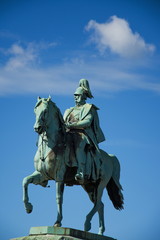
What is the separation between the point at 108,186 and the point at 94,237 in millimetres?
2544

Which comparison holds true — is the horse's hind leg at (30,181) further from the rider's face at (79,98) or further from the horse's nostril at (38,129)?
the rider's face at (79,98)

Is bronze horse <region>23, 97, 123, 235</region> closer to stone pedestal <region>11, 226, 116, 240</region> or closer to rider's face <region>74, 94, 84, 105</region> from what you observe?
stone pedestal <region>11, 226, 116, 240</region>

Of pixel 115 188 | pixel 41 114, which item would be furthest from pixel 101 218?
pixel 41 114

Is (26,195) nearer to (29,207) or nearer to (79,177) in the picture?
(29,207)

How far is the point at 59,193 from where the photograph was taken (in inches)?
1005

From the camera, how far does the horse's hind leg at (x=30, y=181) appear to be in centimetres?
2512

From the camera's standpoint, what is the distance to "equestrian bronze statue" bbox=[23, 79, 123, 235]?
2545cm

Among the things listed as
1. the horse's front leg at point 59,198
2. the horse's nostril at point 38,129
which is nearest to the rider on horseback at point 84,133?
the horse's front leg at point 59,198

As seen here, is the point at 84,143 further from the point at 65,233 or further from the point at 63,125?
the point at 65,233

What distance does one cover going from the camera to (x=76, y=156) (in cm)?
2589

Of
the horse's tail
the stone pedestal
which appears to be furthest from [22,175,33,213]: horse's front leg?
the horse's tail

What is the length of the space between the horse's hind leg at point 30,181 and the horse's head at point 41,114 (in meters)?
1.23

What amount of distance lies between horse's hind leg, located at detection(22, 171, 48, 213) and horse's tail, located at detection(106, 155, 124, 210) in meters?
2.65

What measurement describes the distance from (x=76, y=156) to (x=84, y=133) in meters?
0.96
